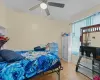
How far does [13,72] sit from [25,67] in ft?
0.92

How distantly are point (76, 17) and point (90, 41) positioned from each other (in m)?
1.65

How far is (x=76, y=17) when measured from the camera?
4.91 m

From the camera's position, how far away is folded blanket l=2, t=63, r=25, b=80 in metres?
1.62

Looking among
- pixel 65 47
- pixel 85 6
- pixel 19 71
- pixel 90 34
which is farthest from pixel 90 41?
pixel 19 71

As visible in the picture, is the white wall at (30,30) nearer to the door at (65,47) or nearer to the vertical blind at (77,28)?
the door at (65,47)

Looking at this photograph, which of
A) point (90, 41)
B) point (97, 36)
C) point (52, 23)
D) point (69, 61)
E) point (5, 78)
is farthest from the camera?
point (52, 23)

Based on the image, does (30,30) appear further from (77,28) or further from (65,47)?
(77,28)

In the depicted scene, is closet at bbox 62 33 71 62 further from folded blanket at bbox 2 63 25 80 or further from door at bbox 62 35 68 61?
folded blanket at bbox 2 63 25 80

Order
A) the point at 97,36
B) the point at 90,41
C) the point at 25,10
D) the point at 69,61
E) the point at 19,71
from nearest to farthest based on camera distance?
1. the point at 19,71
2. the point at 97,36
3. the point at 90,41
4. the point at 25,10
5. the point at 69,61

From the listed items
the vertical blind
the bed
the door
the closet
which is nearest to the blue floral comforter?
the bed

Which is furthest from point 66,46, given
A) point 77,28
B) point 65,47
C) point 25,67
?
point 25,67

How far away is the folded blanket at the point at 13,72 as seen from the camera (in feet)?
5.33

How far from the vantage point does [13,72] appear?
5.61 ft

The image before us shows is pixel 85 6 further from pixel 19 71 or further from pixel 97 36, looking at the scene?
pixel 19 71
